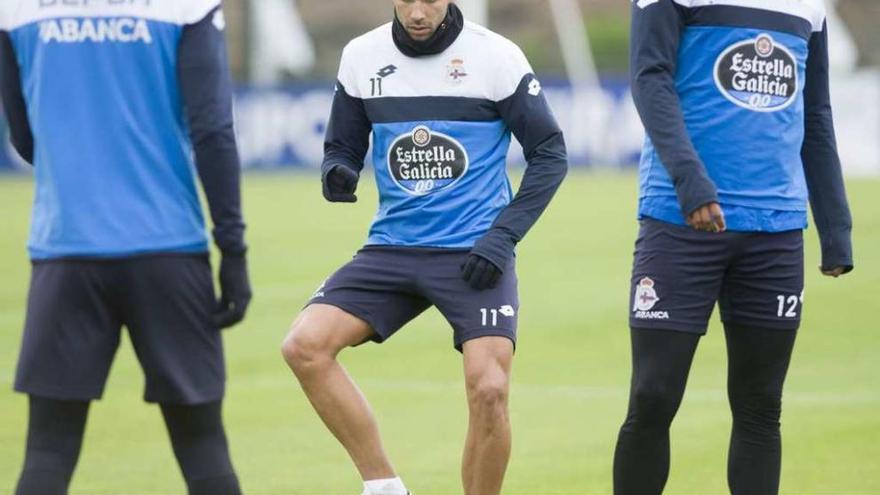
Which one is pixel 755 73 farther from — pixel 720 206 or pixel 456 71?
pixel 456 71

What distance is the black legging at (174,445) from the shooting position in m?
5.40

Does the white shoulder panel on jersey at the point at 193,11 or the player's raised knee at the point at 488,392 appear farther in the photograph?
the player's raised knee at the point at 488,392

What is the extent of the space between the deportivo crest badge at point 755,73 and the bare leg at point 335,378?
5.25 ft

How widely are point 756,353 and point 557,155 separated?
108 centimetres

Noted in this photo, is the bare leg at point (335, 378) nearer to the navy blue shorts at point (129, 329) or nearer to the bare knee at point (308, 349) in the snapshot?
the bare knee at point (308, 349)

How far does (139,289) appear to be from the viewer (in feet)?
17.8

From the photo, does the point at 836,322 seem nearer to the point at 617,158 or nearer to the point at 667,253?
the point at 667,253

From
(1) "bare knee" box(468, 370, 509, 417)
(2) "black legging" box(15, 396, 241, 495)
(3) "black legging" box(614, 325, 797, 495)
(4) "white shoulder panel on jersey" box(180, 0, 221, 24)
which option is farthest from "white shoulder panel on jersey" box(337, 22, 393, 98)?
(2) "black legging" box(15, 396, 241, 495)

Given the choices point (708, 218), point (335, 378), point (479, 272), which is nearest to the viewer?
point (708, 218)

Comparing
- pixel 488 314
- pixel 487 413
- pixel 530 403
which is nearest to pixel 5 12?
pixel 488 314

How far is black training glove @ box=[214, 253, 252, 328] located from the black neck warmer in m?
1.64

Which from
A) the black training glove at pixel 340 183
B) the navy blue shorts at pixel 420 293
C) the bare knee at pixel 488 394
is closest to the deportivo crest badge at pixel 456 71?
the black training glove at pixel 340 183

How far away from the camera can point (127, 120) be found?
213 inches

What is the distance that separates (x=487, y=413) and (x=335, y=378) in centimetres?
60
